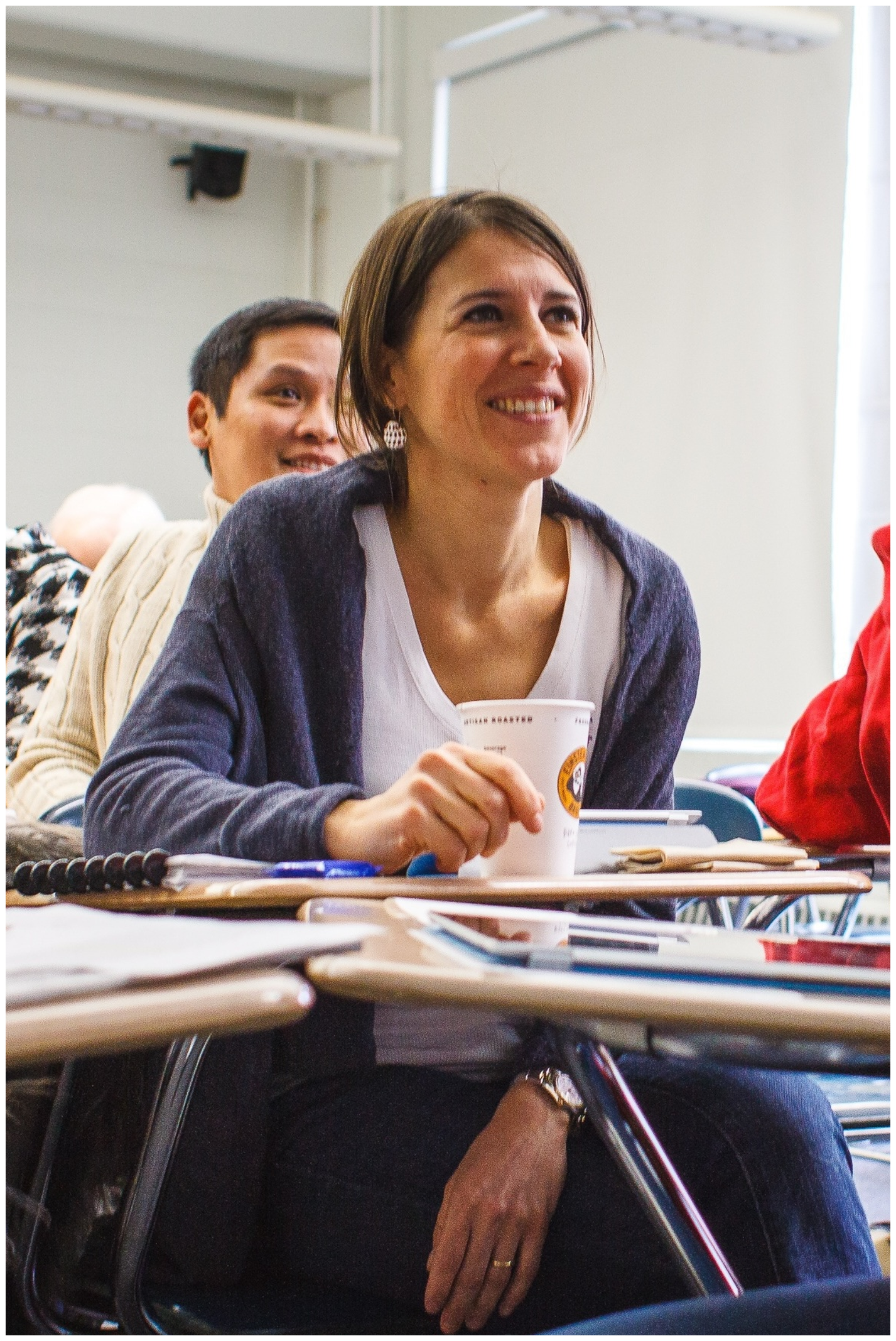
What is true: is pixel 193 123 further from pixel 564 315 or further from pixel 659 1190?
pixel 659 1190

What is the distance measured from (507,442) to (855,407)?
10.7ft

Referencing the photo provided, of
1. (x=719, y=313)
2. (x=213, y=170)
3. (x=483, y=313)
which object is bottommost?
(x=483, y=313)

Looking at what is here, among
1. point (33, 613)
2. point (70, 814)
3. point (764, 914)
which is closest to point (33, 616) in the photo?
point (33, 613)

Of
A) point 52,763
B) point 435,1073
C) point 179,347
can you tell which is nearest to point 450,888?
point 435,1073

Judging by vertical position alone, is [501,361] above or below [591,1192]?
above

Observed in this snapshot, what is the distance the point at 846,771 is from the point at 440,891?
73 cm

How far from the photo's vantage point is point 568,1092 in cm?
109

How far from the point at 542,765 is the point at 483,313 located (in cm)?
66

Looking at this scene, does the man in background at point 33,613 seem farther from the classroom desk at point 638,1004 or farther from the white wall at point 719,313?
the white wall at point 719,313

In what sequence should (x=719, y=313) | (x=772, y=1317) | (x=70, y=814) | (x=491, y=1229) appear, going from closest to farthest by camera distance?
(x=772, y=1317) < (x=491, y=1229) < (x=70, y=814) < (x=719, y=313)

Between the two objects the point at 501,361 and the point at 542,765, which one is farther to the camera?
the point at 501,361

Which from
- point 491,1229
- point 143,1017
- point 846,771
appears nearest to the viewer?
point 143,1017

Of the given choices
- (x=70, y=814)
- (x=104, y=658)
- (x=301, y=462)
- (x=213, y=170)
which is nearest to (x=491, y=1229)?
(x=70, y=814)

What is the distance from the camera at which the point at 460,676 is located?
1447 millimetres
